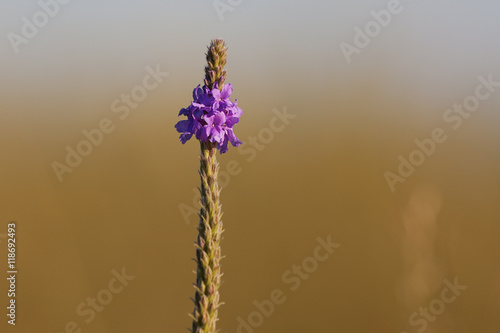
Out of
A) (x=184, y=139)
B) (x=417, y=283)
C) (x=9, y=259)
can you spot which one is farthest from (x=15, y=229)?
(x=417, y=283)

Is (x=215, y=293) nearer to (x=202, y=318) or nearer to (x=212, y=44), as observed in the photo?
(x=202, y=318)

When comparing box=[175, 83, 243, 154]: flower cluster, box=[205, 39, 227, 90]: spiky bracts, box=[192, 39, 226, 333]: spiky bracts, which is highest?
box=[205, 39, 227, 90]: spiky bracts

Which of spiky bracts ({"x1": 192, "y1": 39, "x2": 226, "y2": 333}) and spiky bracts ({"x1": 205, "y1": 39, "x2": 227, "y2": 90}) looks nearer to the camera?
spiky bracts ({"x1": 192, "y1": 39, "x2": 226, "y2": 333})

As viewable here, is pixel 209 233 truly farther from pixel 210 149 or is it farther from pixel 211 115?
pixel 211 115

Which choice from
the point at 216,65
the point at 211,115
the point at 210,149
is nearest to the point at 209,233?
the point at 210,149

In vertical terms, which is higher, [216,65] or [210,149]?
[216,65]

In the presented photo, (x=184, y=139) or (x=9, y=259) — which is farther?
(x=9, y=259)

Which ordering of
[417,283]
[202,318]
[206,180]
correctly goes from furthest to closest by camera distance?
1. [417,283]
2. [206,180]
3. [202,318]
